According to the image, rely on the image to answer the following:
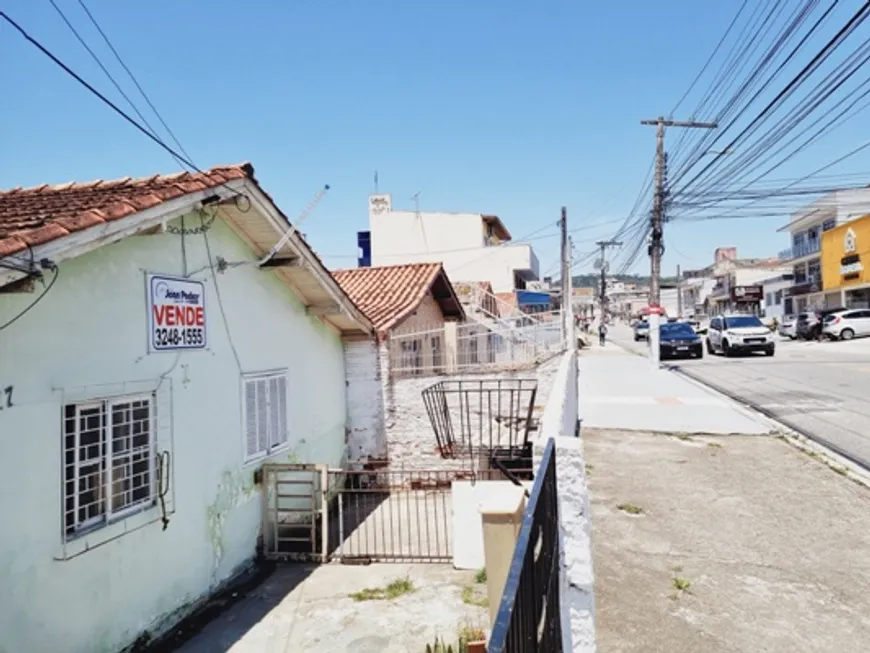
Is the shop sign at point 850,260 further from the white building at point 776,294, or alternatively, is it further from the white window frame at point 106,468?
the white window frame at point 106,468

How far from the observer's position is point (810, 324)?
111ft

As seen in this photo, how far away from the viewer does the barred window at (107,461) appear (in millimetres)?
4816

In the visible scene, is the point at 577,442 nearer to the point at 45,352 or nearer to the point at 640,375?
the point at 45,352

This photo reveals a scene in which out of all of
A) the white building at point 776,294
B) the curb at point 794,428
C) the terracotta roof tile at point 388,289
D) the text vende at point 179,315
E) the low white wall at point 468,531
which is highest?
the white building at point 776,294

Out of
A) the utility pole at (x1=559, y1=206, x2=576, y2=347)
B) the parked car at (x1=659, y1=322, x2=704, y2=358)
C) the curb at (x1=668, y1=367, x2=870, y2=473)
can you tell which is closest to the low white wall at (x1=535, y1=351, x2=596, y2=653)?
the curb at (x1=668, y1=367, x2=870, y2=473)

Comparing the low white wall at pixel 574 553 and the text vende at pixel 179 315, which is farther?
the text vende at pixel 179 315

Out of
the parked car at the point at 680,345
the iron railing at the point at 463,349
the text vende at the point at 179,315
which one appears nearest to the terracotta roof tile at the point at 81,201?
the text vende at the point at 179,315

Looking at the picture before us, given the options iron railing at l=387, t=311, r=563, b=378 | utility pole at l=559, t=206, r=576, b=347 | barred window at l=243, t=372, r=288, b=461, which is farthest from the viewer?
utility pole at l=559, t=206, r=576, b=347

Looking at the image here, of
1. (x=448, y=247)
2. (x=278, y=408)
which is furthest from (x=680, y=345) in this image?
(x=278, y=408)

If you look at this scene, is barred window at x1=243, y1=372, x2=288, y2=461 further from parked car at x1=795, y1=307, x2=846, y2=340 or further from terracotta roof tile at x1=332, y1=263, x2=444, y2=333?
parked car at x1=795, y1=307, x2=846, y2=340

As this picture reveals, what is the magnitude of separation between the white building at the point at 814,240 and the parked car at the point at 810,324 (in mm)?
9237

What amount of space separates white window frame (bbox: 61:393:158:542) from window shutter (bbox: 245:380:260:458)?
1.83 metres

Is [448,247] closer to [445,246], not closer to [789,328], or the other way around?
[445,246]

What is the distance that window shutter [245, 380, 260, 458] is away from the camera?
7.55 m
